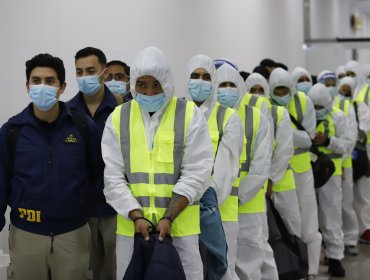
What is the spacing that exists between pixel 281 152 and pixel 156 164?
207cm

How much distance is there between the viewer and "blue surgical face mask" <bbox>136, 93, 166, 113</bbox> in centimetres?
340

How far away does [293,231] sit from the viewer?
5.34m

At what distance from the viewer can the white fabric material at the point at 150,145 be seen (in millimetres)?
3254

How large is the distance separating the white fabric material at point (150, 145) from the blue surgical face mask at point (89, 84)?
79 cm

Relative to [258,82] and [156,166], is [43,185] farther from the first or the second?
[258,82]

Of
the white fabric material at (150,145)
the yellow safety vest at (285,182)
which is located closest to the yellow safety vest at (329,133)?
the yellow safety vest at (285,182)

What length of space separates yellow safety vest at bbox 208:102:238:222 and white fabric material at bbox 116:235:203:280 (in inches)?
33.0

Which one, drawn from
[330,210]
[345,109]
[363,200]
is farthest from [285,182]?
[363,200]

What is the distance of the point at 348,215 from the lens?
281 inches

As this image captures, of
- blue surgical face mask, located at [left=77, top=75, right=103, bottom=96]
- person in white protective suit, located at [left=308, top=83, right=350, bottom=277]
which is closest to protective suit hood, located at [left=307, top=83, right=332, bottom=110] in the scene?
person in white protective suit, located at [left=308, top=83, right=350, bottom=277]

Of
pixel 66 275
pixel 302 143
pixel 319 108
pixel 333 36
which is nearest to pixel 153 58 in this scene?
pixel 66 275

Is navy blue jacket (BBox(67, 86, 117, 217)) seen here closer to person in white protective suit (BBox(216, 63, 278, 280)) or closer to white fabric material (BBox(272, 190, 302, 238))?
person in white protective suit (BBox(216, 63, 278, 280))

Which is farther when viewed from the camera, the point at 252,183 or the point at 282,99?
the point at 282,99

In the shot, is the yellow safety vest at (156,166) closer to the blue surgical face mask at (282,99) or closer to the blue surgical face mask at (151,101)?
the blue surgical face mask at (151,101)
